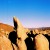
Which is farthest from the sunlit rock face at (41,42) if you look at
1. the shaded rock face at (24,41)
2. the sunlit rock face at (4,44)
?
the sunlit rock face at (4,44)

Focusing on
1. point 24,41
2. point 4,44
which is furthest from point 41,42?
point 4,44

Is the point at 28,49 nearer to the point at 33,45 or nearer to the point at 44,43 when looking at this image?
the point at 33,45

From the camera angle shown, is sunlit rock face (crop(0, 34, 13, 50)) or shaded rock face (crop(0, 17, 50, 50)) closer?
shaded rock face (crop(0, 17, 50, 50))

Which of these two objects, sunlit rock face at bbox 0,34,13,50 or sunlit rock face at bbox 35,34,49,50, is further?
sunlit rock face at bbox 0,34,13,50

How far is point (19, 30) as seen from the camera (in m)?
16.1

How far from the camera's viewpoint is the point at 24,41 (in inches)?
643

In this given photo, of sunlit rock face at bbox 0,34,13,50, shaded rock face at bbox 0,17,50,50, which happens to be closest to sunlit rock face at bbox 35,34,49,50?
shaded rock face at bbox 0,17,50,50

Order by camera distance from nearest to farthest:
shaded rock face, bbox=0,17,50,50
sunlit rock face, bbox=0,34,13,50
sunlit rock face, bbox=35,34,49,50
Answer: sunlit rock face, bbox=35,34,49,50, shaded rock face, bbox=0,17,50,50, sunlit rock face, bbox=0,34,13,50

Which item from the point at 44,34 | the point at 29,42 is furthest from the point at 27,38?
the point at 44,34

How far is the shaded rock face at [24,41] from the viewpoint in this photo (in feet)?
49.3

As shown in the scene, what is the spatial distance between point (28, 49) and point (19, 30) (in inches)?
85.4

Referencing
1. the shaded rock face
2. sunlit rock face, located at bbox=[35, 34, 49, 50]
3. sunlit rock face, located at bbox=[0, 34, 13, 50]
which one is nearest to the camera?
sunlit rock face, located at bbox=[35, 34, 49, 50]

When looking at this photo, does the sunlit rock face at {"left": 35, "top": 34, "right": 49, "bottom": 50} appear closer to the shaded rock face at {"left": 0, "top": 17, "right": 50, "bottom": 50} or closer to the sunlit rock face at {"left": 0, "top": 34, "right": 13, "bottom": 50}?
the shaded rock face at {"left": 0, "top": 17, "right": 50, "bottom": 50}

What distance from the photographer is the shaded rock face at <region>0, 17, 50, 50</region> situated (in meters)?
15.0
